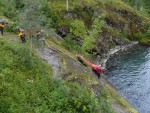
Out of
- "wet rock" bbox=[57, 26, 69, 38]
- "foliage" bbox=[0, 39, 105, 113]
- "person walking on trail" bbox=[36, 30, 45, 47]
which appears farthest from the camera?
"wet rock" bbox=[57, 26, 69, 38]

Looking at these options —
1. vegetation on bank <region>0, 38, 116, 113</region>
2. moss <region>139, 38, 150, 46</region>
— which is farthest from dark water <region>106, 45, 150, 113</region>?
vegetation on bank <region>0, 38, 116, 113</region>

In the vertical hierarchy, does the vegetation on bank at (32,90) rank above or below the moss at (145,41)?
above

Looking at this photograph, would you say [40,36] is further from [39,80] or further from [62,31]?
[62,31]

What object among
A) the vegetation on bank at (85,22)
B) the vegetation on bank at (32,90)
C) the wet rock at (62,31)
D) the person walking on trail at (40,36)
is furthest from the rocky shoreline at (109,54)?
the vegetation on bank at (32,90)

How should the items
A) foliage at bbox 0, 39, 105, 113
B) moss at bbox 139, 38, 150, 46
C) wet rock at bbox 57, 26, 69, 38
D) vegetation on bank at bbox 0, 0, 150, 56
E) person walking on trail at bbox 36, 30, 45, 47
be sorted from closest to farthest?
foliage at bbox 0, 39, 105, 113 → person walking on trail at bbox 36, 30, 45, 47 → vegetation on bank at bbox 0, 0, 150, 56 → wet rock at bbox 57, 26, 69, 38 → moss at bbox 139, 38, 150, 46

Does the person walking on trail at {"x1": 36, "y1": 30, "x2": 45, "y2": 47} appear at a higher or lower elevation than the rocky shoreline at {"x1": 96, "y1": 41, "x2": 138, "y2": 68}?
higher

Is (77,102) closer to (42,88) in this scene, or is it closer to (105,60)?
(42,88)

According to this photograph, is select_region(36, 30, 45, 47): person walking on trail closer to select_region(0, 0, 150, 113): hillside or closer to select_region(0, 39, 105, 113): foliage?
select_region(0, 0, 150, 113): hillside

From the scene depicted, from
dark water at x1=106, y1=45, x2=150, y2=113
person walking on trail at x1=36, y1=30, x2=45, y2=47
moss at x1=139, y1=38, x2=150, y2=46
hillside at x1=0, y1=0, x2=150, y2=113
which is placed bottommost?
moss at x1=139, y1=38, x2=150, y2=46

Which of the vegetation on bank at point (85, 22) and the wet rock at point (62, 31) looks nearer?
the vegetation on bank at point (85, 22)

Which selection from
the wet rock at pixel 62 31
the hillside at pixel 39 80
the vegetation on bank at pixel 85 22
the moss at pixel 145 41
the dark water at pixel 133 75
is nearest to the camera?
the hillside at pixel 39 80

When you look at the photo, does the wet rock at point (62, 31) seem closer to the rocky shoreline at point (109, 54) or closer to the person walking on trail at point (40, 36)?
the rocky shoreline at point (109, 54)
